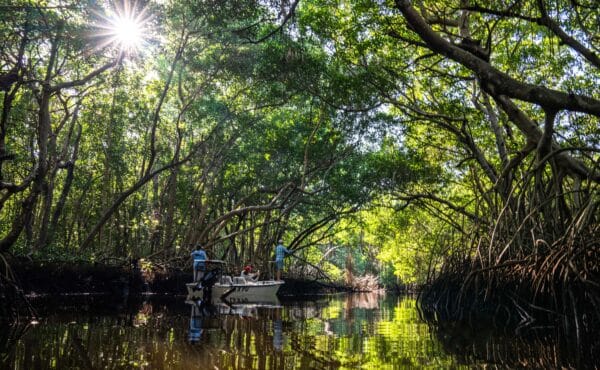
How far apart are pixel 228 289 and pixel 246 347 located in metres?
9.14

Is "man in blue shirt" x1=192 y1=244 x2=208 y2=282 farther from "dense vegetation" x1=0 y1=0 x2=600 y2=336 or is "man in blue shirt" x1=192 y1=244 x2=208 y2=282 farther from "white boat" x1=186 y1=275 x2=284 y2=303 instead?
"dense vegetation" x1=0 y1=0 x2=600 y2=336

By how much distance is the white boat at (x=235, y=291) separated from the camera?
44.0ft

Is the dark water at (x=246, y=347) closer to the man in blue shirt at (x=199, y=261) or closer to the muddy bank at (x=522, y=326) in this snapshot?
the muddy bank at (x=522, y=326)

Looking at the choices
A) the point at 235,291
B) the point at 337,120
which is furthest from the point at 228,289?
the point at 337,120

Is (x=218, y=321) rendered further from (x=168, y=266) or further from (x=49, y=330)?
(x=168, y=266)

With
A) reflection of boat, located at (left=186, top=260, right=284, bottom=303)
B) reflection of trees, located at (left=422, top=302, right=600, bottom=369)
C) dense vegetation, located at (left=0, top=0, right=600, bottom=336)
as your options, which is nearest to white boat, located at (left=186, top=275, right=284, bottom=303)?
reflection of boat, located at (left=186, top=260, right=284, bottom=303)

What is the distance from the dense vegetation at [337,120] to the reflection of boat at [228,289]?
2242 mm

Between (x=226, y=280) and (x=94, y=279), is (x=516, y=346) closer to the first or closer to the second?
(x=226, y=280)

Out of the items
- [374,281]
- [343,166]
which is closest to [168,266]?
[343,166]

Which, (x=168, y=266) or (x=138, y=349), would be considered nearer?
(x=138, y=349)

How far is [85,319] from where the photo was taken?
6785 mm

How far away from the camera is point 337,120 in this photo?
1664cm

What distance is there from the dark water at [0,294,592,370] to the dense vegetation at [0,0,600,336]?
1.95 metres

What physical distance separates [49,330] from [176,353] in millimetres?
2264
